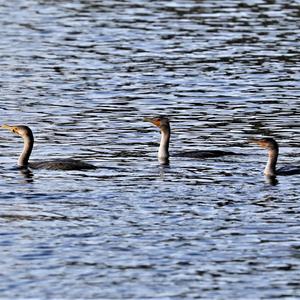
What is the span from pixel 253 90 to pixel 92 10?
1825 cm

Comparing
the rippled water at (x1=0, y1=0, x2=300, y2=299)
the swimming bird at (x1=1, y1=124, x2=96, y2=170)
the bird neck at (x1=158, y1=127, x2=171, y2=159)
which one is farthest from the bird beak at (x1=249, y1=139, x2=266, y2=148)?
the swimming bird at (x1=1, y1=124, x2=96, y2=170)

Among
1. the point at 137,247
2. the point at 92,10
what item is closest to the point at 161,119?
the point at 137,247

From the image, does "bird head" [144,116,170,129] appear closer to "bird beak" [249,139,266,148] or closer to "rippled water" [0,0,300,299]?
"rippled water" [0,0,300,299]

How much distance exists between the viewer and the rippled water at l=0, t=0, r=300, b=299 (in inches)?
745

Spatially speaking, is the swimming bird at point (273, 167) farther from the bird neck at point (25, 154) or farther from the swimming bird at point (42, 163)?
the bird neck at point (25, 154)

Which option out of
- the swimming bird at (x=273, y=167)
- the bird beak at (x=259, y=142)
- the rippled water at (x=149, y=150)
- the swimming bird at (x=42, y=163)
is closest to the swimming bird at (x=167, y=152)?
the rippled water at (x=149, y=150)

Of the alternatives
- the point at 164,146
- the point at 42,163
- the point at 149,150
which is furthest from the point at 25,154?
the point at 149,150

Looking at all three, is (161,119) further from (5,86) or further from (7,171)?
(5,86)

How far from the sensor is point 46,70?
39656mm

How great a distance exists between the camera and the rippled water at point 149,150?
18.9 metres

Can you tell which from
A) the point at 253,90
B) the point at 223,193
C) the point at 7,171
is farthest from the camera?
the point at 253,90

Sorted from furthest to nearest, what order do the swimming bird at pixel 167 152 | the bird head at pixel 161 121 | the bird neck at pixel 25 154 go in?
the bird head at pixel 161 121, the swimming bird at pixel 167 152, the bird neck at pixel 25 154

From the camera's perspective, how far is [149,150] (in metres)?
28.7

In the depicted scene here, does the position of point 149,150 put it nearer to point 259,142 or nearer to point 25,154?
point 259,142
